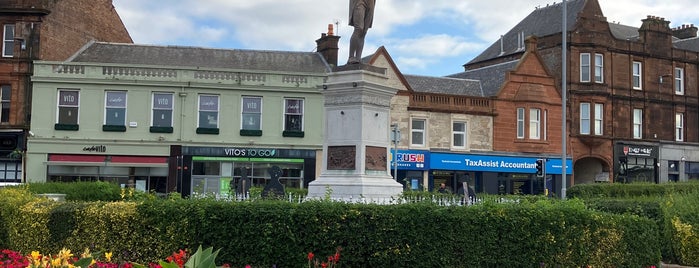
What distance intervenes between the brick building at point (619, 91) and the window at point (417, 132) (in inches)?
207

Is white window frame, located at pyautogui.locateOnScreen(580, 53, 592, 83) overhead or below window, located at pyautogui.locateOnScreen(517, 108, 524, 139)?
overhead

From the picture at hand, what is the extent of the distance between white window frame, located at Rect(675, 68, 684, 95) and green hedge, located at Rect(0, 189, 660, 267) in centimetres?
3822

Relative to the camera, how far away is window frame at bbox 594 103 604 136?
40.6m

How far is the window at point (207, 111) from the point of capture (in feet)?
110

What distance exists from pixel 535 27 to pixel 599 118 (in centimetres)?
752

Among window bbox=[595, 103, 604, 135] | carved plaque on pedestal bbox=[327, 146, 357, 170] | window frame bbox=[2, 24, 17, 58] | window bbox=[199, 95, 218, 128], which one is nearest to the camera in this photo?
carved plaque on pedestal bbox=[327, 146, 357, 170]

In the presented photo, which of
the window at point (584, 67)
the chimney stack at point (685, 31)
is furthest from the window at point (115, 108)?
the chimney stack at point (685, 31)

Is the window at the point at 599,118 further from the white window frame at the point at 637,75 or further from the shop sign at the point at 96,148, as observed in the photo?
the shop sign at the point at 96,148

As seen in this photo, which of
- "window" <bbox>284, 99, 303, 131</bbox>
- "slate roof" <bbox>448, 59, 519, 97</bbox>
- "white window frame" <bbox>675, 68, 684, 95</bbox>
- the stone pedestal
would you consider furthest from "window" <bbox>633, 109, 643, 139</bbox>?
the stone pedestal

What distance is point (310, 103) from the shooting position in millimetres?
34406

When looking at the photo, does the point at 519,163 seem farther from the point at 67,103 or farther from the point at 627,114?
the point at 67,103

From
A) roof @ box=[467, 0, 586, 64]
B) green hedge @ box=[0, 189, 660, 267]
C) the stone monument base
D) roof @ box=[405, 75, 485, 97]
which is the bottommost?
green hedge @ box=[0, 189, 660, 267]

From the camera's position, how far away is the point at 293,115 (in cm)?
3434

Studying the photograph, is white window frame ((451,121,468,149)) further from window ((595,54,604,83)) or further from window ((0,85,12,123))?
window ((0,85,12,123))
